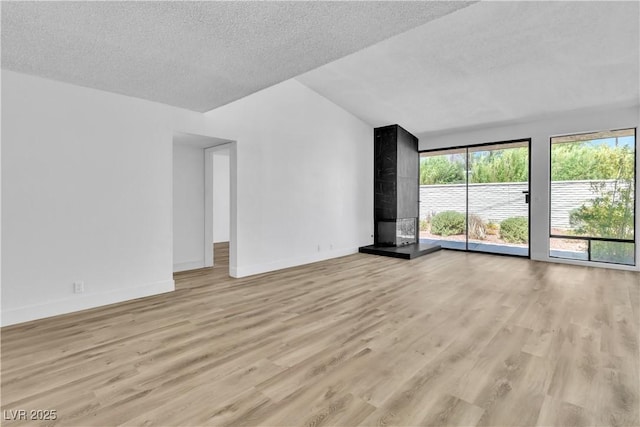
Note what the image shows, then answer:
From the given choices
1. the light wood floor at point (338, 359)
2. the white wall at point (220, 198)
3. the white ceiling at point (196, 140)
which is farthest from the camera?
the white wall at point (220, 198)

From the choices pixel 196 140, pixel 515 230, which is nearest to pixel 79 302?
pixel 196 140

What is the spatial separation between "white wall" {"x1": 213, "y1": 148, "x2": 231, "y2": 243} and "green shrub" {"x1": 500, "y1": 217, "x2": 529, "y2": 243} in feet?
24.2

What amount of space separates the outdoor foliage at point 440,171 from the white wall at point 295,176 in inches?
59.7

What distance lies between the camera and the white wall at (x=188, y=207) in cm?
533

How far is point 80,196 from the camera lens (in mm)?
3438

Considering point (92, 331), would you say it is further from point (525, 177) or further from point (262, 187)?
point (525, 177)

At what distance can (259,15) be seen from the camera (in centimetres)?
215

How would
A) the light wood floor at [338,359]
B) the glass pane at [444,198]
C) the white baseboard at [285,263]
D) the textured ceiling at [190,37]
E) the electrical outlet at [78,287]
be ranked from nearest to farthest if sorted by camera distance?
the light wood floor at [338,359]
the textured ceiling at [190,37]
the electrical outlet at [78,287]
the white baseboard at [285,263]
the glass pane at [444,198]

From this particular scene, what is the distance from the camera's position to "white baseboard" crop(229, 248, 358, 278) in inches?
195

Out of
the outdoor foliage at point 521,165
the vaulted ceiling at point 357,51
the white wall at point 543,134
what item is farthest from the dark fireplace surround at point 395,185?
the white wall at point 543,134

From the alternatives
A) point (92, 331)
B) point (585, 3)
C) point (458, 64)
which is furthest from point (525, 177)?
point (92, 331)

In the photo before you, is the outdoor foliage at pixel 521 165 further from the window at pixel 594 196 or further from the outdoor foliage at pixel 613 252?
the outdoor foliage at pixel 613 252

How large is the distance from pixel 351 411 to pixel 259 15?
2.56 m

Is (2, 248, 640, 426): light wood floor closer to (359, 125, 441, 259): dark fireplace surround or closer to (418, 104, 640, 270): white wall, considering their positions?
(418, 104, 640, 270): white wall
